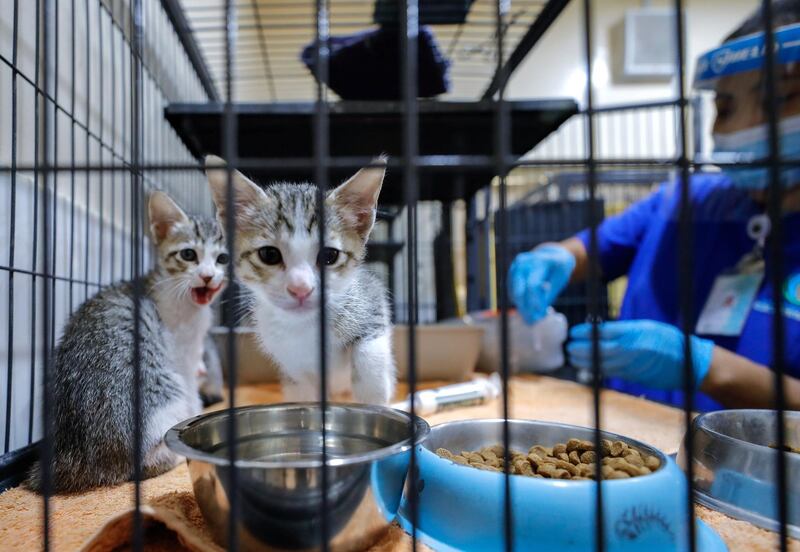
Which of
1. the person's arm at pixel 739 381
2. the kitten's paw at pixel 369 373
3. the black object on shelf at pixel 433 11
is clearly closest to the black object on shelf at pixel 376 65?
the black object on shelf at pixel 433 11

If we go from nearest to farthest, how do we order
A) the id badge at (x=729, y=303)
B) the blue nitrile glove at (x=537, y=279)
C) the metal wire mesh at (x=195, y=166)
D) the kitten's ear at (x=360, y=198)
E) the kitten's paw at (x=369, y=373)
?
the metal wire mesh at (x=195, y=166) → the kitten's ear at (x=360, y=198) → the kitten's paw at (x=369, y=373) → the id badge at (x=729, y=303) → the blue nitrile glove at (x=537, y=279)

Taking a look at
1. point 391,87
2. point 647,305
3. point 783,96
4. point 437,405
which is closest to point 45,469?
point 437,405

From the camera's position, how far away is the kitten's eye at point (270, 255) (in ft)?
2.45

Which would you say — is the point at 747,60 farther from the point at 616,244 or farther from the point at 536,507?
the point at 536,507

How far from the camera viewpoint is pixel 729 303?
147 centimetres

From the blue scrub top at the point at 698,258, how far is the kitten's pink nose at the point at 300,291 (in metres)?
1.19

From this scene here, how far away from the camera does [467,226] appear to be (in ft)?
6.66

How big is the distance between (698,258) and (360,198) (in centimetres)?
142

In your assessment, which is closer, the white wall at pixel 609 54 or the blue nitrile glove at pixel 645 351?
the blue nitrile glove at pixel 645 351

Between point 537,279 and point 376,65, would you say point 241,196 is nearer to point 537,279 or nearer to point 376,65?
point 376,65

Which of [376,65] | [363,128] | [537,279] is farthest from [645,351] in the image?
[376,65]

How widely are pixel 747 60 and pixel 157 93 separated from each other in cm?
159

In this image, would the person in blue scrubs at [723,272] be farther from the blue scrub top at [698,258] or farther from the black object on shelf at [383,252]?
the black object on shelf at [383,252]

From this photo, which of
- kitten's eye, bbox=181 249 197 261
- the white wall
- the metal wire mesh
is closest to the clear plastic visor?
the metal wire mesh
